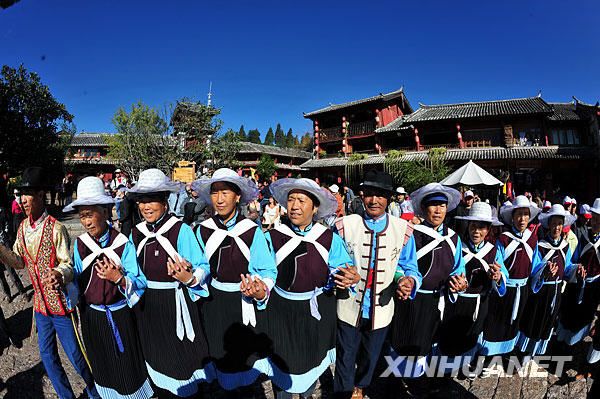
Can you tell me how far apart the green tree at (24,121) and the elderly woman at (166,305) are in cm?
1385

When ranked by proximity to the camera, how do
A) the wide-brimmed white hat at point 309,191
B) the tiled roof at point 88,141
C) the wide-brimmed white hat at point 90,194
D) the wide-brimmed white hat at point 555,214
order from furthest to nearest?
the tiled roof at point 88,141, the wide-brimmed white hat at point 555,214, the wide-brimmed white hat at point 309,191, the wide-brimmed white hat at point 90,194

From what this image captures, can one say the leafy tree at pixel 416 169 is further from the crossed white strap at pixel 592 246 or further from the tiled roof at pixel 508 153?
the crossed white strap at pixel 592 246

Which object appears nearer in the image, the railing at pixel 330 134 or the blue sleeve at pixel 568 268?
the blue sleeve at pixel 568 268

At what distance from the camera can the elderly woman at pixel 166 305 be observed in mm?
2566

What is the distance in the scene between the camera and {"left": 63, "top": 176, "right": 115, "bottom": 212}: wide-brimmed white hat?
2.54 meters

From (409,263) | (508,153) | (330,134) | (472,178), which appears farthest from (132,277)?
(330,134)

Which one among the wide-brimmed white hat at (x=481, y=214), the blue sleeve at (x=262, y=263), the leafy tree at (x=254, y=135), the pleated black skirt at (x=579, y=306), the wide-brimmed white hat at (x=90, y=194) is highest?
the leafy tree at (x=254, y=135)

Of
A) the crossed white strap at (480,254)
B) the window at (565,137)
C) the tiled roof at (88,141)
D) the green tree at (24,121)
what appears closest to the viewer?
the crossed white strap at (480,254)

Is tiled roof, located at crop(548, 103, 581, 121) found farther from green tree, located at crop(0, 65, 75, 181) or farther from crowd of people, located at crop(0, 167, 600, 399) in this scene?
green tree, located at crop(0, 65, 75, 181)

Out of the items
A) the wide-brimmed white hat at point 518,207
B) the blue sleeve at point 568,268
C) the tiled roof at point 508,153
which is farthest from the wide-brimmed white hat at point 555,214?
the tiled roof at point 508,153

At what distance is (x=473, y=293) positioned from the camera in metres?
3.25

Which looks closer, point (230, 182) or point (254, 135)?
point (230, 182)

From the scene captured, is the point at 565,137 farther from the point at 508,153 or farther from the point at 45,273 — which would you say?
the point at 45,273

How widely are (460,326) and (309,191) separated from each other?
2.22 metres
